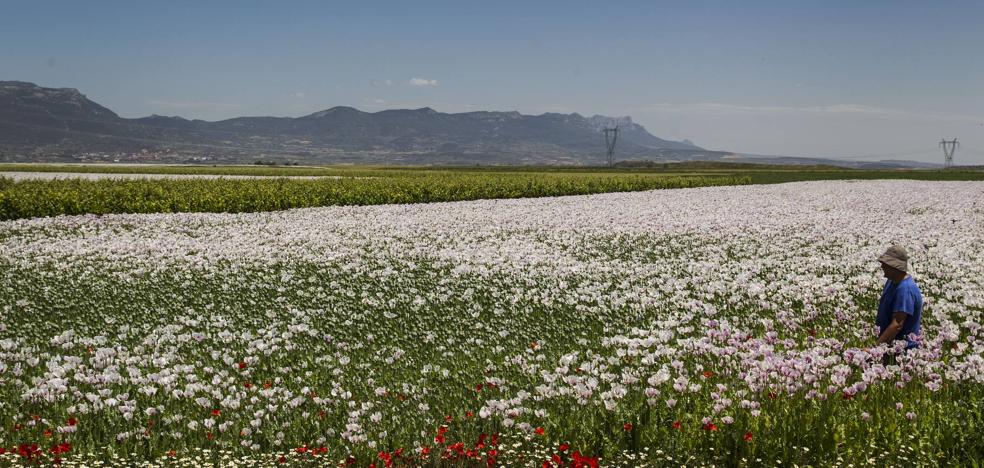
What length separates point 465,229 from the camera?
25750mm

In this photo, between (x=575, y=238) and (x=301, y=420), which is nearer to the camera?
(x=301, y=420)

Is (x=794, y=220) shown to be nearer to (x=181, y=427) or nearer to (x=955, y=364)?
(x=955, y=364)

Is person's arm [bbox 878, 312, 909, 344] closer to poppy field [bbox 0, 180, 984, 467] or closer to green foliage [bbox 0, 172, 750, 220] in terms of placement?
poppy field [bbox 0, 180, 984, 467]

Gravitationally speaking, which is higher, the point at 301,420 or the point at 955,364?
the point at 955,364

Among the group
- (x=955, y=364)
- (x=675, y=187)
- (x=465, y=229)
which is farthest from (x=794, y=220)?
(x=675, y=187)

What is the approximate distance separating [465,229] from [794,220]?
45.5 feet

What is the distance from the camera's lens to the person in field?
8984mm

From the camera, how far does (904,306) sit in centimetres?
912

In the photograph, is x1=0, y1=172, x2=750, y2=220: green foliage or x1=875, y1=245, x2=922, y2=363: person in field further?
x1=0, y1=172, x2=750, y2=220: green foliage

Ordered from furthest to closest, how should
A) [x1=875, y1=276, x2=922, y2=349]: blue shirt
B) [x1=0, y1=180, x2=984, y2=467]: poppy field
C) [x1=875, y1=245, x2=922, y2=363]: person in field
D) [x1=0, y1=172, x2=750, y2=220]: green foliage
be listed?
[x1=0, y1=172, x2=750, y2=220]: green foliage, [x1=875, y1=276, x2=922, y2=349]: blue shirt, [x1=875, y1=245, x2=922, y2=363]: person in field, [x1=0, y1=180, x2=984, y2=467]: poppy field

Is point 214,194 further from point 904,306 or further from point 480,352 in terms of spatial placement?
point 904,306

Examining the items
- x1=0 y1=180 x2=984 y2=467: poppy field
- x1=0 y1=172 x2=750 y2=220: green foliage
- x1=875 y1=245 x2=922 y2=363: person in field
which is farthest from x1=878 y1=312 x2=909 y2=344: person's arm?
x1=0 y1=172 x2=750 y2=220: green foliage

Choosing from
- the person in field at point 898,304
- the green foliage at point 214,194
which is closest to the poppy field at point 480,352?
the person in field at point 898,304

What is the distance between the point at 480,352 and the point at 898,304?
5631mm
